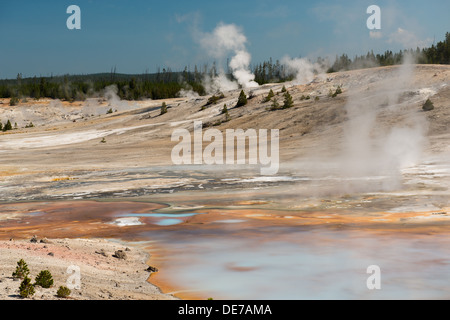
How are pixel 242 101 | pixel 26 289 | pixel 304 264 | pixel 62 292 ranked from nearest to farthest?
pixel 26 289 → pixel 62 292 → pixel 304 264 → pixel 242 101

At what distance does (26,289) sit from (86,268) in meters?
2.91

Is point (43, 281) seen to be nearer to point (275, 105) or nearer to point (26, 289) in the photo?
point (26, 289)

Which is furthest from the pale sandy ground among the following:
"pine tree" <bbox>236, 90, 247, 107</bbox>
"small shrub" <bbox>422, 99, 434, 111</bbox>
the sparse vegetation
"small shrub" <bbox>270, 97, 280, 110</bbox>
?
"pine tree" <bbox>236, 90, 247, 107</bbox>

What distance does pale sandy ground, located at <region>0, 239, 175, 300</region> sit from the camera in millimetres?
8195

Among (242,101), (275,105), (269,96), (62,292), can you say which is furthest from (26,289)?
(242,101)

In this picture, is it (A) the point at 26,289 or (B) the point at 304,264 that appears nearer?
(A) the point at 26,289

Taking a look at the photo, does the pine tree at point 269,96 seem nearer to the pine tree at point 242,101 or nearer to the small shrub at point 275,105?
the pine tree at point 242,101

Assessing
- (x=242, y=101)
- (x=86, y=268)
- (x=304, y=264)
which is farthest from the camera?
(x=242, y=101)

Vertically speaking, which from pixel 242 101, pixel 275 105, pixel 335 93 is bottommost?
pixel 275 105

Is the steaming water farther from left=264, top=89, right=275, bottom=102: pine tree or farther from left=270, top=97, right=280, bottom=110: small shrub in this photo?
left=264, top=89, right=275, bottom=102: pine tree

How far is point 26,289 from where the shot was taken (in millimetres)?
7445

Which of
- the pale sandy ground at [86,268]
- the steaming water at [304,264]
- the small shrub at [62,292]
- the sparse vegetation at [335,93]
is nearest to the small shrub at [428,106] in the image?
the sparse vegetation at [335,93]

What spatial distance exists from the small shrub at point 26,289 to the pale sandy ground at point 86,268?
8cm

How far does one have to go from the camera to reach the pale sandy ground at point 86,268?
26.9 feet
